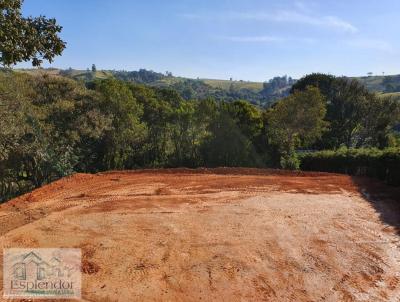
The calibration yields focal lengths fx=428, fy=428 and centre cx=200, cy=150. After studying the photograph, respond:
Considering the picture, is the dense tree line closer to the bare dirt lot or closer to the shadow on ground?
the bare dirt lot

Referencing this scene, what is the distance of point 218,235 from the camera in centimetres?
1192

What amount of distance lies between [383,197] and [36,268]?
44.8ft

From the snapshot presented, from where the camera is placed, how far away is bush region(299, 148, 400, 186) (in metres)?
19.9

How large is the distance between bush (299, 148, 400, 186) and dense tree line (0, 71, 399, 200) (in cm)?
275

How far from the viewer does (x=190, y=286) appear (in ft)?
28.9

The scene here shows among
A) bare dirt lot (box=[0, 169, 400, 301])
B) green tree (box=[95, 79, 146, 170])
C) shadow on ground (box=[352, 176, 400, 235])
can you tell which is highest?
green tree (box=[95, 79, 146, 170])

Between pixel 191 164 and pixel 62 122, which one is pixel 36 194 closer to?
pixel 62 122

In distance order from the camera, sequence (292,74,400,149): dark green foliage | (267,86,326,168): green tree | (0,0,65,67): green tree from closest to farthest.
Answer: (0,0,65,67): green tree, (267,86,326,168): green tree, (292,74,400,149): dark green foliage

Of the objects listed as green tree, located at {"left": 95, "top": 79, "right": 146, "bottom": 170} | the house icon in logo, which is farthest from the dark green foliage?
the house icon in logo

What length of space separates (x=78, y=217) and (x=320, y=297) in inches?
305

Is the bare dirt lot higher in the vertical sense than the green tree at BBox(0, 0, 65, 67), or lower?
lower

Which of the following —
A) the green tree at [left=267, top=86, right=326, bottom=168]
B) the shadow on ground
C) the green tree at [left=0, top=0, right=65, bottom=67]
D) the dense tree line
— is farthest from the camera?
the green tree at [left=267, top=86, right=326, bottom=168]

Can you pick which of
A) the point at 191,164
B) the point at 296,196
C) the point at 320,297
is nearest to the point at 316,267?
the point at 320,297

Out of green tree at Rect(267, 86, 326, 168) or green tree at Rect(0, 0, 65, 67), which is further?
green tree at Rect(267, 86, 326, 168)
